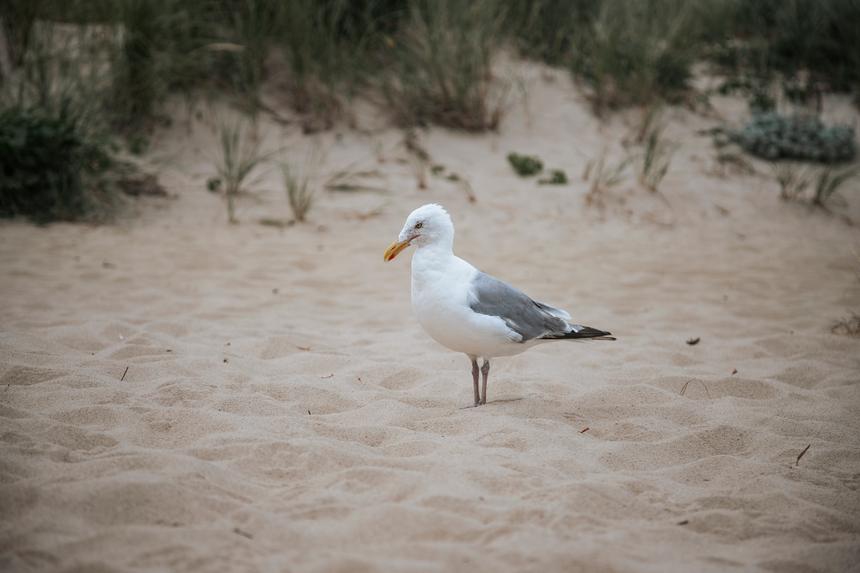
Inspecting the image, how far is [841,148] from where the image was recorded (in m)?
9.17

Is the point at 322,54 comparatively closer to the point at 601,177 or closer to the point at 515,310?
the point at 601,177

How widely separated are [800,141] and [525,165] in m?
3.40

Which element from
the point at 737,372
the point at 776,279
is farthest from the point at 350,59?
the point at 737,372

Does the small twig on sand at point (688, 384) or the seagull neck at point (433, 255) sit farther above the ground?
the seagull neck at point (433, 255)

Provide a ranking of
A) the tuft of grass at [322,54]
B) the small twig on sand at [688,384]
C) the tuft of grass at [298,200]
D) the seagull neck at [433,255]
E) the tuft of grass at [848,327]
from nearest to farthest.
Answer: the seagull neck at [433,255]
the small twig on sand at [688,384]
the tuft of grass at [848,327]
the tuft of grass at [298,200]
the tuft of grass at [322,54]

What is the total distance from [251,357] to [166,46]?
5447 mm

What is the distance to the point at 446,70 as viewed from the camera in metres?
9.08

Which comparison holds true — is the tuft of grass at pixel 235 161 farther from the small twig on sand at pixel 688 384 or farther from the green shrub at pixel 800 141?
the green shrub at pixel 800 141

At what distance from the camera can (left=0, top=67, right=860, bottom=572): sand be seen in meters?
2.40

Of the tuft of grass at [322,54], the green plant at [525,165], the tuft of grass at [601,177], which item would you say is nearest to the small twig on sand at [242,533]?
the tuft of grass at [601,177]

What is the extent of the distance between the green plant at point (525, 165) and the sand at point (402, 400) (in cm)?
73

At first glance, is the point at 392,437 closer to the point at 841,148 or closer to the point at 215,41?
the point at 215,41

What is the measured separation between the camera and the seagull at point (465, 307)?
3.51 meters

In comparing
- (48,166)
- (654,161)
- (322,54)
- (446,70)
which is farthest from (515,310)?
(322,54)
